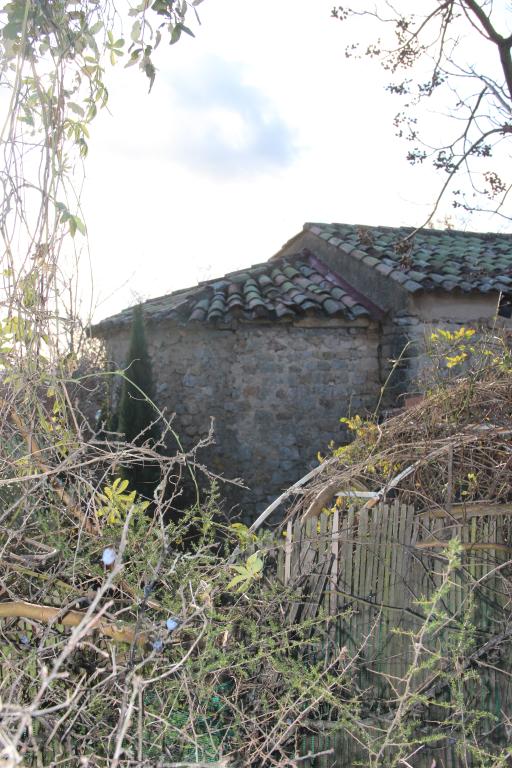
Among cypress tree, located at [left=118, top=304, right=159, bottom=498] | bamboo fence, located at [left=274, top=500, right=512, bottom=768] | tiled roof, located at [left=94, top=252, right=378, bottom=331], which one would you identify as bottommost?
bamboo fence, located at [left=274, top=500, right=512, bottom=768]

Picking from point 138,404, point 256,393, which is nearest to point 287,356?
point 256,393

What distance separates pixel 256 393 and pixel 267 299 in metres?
1.26

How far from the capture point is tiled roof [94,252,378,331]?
395 inches

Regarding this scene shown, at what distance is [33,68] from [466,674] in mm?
2740

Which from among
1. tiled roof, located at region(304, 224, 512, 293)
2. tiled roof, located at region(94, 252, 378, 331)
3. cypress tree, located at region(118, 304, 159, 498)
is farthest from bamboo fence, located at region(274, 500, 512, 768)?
tiled roof, located at region(94, 252, 378, 331)

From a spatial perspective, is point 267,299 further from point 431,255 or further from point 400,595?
point 400,595

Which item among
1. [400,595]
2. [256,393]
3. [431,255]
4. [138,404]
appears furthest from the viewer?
[431,255]

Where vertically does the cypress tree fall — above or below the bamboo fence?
above

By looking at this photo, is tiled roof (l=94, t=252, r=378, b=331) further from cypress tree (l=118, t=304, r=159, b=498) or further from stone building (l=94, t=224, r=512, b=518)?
cypress tree (l=118, t=304, r=159, b=498)

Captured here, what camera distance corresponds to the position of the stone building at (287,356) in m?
10.0

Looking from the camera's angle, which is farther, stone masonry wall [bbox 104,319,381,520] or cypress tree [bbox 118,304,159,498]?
stone masonry wall [bbox 104,319,381,520]

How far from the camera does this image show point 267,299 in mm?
10383

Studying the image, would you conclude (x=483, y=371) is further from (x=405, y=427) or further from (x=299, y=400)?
(x=299, y=400)

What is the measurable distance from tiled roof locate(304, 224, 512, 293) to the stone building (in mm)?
41
